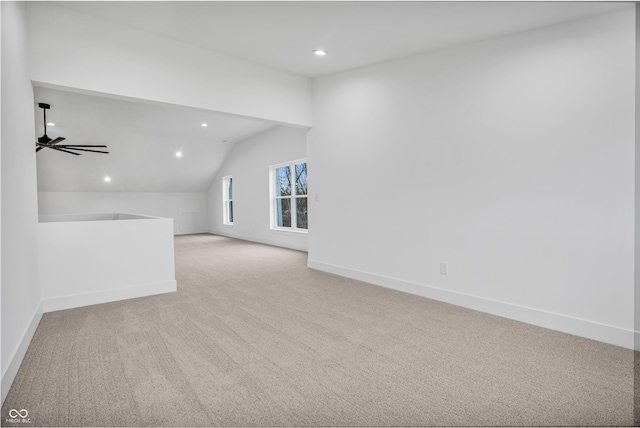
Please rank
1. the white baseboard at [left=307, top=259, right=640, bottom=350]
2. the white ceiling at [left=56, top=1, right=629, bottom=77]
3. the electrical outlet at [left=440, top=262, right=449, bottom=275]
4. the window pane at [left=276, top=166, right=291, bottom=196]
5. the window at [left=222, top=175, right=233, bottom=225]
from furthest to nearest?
the window at [left=222, top=175, right=233, bottom=225] → the window pane at [left=276, top=166, right=291, bottom=196] → the electrical outlet at [left=440, top=262, right=449, bottom=275] → the white ceiling at [left=56, top=1, right=629, bottom=77] → the white baseboard at [left=307, top=259, right=640, bottom=350]

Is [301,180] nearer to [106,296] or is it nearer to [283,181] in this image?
[283,181]

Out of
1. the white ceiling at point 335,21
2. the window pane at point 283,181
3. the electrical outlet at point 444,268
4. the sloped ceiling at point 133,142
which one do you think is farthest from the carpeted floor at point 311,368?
the window pane at point 283,181

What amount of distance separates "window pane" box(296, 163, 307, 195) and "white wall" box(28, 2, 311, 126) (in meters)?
2.59

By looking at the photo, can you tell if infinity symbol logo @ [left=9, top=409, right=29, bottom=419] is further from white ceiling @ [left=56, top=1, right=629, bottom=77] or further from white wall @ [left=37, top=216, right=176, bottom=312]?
white ceiling @ [left=56, top=1, right=629, bottom=77]

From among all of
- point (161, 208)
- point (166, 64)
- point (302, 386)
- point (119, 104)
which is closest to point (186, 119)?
point (119, 104)

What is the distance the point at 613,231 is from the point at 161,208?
10421mm

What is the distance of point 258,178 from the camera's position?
807cm

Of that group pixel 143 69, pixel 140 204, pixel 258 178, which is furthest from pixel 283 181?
pixel 140 204

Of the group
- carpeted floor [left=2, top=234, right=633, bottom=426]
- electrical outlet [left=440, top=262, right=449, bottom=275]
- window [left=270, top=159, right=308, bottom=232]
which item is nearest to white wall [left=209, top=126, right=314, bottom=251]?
window [left=270, top=159, right=308, bottom=232]

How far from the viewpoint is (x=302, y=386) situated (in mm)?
1850

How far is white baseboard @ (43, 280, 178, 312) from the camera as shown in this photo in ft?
10.3

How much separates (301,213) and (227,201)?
3.84 metres

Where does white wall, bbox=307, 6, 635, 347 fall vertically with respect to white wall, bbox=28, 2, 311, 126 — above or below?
below

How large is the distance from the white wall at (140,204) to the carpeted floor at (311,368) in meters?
7.03
